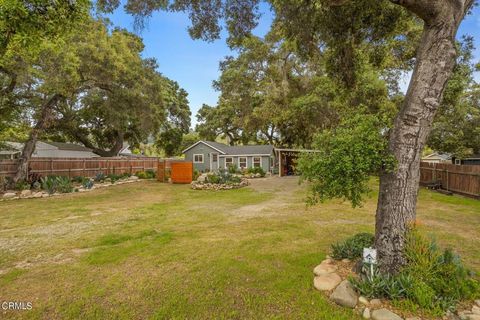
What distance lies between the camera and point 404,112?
3256 millimetres

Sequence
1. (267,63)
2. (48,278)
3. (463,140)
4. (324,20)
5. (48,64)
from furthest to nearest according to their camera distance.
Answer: (267,63)
(463,140)
(48,64)
(324,20)
(48,278)

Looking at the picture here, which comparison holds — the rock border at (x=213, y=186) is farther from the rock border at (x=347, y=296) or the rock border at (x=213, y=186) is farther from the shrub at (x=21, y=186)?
the rock border at (x=347, y=296)

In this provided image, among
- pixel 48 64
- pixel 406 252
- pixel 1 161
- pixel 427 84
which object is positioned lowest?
pixel 406 252

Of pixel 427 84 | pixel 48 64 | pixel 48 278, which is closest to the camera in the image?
pixel 427 84

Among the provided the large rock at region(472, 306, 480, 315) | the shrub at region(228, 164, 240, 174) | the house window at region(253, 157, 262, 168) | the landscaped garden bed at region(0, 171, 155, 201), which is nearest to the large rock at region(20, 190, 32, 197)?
the landscaped garden bed at region(0, 171, 155, 201)

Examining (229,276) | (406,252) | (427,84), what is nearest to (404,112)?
(427,84)

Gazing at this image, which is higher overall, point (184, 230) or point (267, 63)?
point (267, 63)

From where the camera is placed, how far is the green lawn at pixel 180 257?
2.93 metres

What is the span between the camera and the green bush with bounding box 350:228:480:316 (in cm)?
282

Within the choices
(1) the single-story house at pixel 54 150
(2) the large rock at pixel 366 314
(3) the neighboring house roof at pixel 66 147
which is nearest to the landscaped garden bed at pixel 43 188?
(1) the single-story house at pixel 54 150

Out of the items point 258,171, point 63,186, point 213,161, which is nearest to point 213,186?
point 63,186

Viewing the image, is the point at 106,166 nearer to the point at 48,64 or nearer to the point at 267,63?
the point at 48,64

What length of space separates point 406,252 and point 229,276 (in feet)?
7.57

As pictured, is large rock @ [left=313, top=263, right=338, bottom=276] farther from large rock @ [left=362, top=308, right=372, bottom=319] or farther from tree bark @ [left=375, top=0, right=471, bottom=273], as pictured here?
large rock @ [left=362, top=308, right=372, bottom=319]
